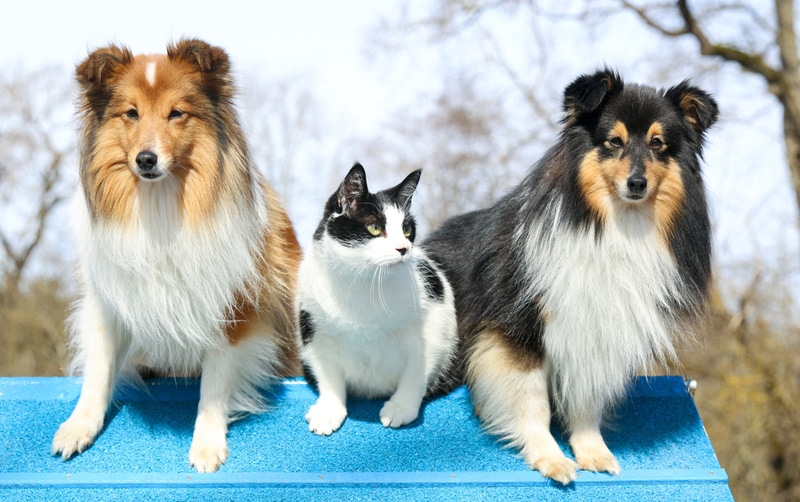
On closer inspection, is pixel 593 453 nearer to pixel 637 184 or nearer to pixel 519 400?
pixel 519 400

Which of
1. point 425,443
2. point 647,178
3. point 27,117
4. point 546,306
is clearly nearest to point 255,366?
point 425,443

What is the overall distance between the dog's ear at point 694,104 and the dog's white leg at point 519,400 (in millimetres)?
1265

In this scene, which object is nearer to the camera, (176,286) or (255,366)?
(176,286)

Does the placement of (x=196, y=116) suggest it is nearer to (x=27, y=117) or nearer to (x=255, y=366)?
(x=255, y=366)

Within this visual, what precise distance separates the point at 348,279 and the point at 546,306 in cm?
89

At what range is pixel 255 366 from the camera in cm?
359

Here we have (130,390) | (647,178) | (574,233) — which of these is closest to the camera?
(647,178)

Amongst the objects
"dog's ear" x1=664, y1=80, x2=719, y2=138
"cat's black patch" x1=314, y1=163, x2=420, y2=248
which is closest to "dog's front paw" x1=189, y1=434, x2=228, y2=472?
"cat's black patch" x1=314, y1=163, x2=420, y2=248

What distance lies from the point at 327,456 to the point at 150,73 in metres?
1.86

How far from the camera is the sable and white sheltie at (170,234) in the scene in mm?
3176

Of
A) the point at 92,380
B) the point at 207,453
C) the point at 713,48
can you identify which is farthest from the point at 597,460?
the point at 713,48

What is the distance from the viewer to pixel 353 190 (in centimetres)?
329

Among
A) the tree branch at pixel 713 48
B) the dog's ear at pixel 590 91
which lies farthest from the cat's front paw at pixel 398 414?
the tree branch at pixel 713 48

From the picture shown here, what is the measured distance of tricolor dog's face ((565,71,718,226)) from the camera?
3033mm
